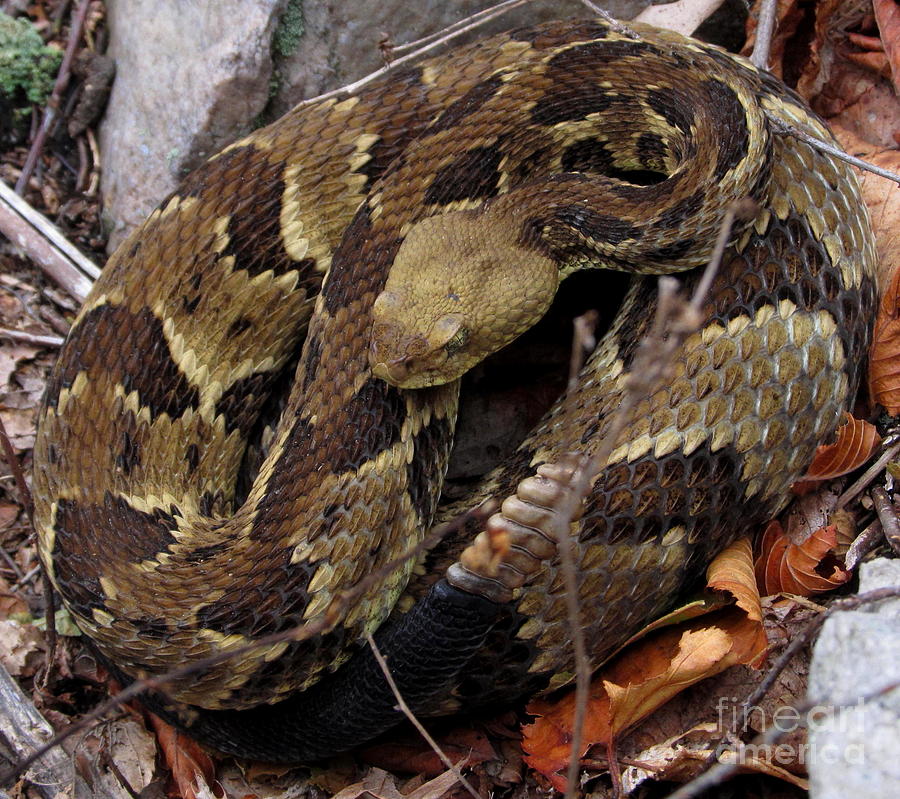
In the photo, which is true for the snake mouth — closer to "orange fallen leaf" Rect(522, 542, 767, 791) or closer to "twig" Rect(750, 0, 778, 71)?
"orange fallen leaf" Rect(522, 542, 767, 791)

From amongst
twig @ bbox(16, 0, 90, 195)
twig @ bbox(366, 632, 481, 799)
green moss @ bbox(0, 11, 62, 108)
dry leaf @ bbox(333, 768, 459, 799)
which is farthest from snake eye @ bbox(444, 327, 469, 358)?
green moss @ bbox(0, 11, 62, 108)

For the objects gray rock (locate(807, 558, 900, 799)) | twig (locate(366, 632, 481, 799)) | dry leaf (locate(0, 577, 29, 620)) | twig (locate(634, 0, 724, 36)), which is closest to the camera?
gray rock (locate(807, 558, 900, 799))

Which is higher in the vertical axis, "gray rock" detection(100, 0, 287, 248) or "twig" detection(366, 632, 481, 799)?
"gray rock" detection(100, 0, 287, 248)

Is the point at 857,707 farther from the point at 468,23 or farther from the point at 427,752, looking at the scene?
the point at 468,23

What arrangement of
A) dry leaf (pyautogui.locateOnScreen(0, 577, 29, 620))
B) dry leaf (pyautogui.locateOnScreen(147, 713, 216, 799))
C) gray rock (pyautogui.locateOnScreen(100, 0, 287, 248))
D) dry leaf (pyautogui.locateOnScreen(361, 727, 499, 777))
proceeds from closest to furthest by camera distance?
dry leaf (pyautogui.locateOnScreen(361, 727, 499, 777)) → dry leaf (pyautogui.locateOnScreen(147, 713, 216, 799)) → dry leaf (pyautogui.locateOnScreen(0, 577, 29, 620)) → gray rock (pyautogui.locateOnScreen(100, 0, 287, 248))

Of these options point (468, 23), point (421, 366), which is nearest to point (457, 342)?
point (421, 366)

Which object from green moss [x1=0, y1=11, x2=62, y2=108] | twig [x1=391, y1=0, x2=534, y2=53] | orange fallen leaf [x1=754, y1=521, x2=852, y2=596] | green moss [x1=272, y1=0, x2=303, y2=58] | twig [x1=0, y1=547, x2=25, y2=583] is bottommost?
orange fallen leaf [x1=754, y1=521, x2=852, y2=596]
